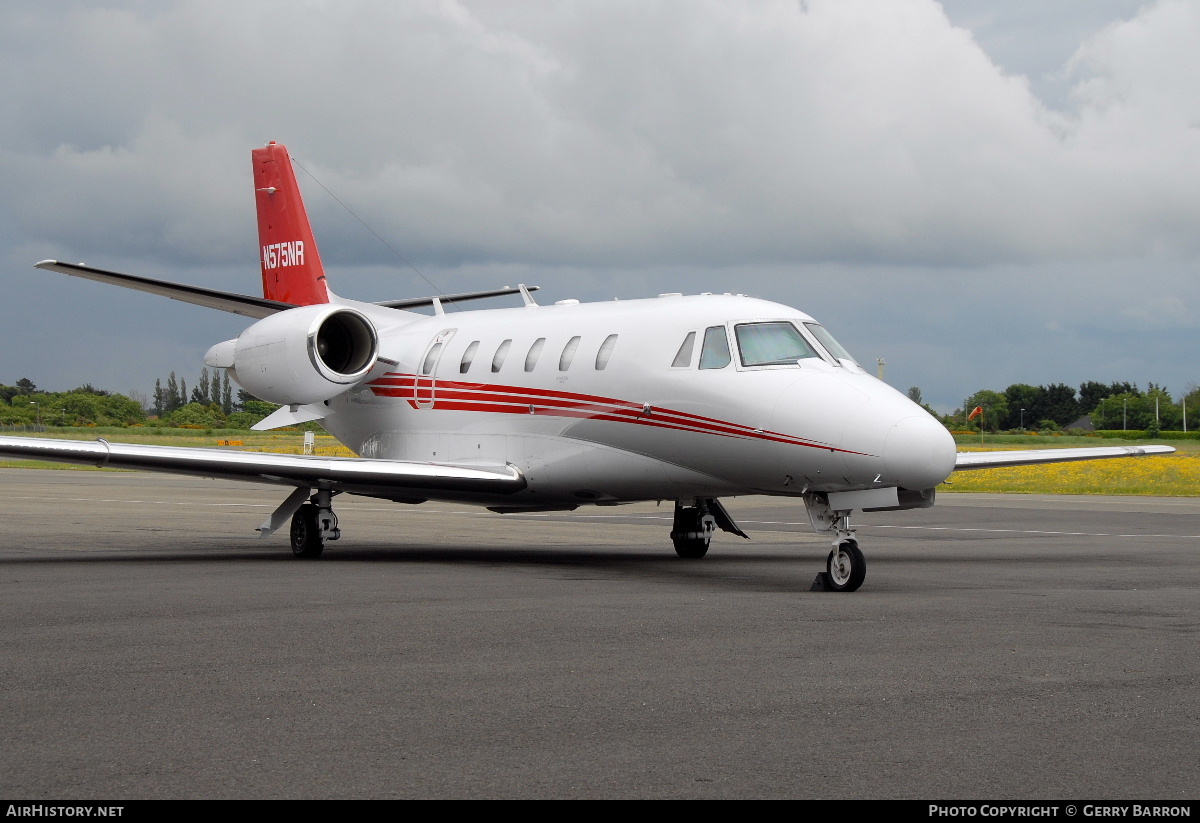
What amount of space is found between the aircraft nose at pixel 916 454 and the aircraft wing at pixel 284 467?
18.4 feet

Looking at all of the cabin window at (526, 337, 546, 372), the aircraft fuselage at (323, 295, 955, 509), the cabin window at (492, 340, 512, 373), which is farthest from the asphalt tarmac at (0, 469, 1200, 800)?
the cabin window at (492, 340, 512, 373)

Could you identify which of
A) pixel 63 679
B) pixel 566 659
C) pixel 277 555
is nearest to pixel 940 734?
pixel 566 659

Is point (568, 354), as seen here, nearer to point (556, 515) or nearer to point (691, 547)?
point (691, 547)

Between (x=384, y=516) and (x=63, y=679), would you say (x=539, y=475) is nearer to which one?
(x=63, y=679)

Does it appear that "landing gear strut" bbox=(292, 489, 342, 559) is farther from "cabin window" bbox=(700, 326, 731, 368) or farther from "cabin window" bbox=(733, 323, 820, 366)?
"cabin window" bbox=(733, 323, 820, 366)

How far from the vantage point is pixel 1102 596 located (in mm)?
11844

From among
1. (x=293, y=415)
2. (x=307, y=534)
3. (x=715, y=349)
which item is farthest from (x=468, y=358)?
(x=715, y=349)

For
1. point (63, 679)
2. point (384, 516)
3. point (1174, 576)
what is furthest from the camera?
point (384, 516)

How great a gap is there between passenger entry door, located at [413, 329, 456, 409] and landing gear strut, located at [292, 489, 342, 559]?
1995mm

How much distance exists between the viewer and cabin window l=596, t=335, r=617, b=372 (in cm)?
1541

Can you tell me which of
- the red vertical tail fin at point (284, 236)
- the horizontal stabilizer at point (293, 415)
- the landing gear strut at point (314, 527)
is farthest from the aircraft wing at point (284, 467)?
the red vertical tail fin at point (284, 236)

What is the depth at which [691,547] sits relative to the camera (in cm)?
1714

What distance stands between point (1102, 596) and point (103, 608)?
28.1ft

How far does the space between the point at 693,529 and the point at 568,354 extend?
9.45ft
